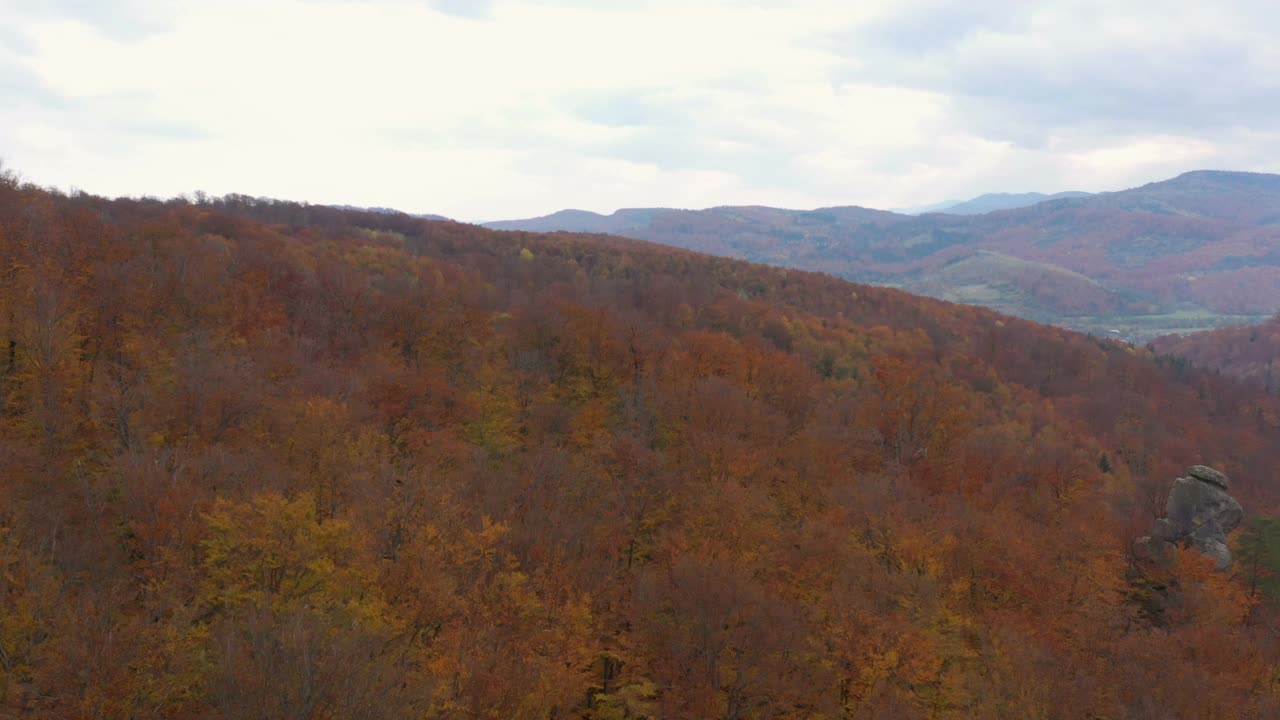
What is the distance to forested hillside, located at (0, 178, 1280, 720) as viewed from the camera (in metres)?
22.0

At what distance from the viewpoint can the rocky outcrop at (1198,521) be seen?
55.9 metres

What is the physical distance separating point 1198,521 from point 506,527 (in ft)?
188

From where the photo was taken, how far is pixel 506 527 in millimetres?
30031

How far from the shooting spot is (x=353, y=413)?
146ft

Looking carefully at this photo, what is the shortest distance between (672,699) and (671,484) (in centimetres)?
1495

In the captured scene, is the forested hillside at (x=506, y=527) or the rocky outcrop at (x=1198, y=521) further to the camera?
the rocky outcrop at (x=1198, y=521)

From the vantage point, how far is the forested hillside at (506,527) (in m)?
22.0

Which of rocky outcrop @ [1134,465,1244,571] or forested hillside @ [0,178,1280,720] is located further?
rocky outcrop @ [1134,465,1244,571]

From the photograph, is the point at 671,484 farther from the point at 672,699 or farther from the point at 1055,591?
the point at 1055,591

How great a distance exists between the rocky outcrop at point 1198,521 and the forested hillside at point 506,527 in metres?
2.25

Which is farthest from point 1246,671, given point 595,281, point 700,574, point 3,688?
point 595,281

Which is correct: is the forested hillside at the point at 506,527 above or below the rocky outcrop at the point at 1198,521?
above

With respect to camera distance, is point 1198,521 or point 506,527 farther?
point 1198,521

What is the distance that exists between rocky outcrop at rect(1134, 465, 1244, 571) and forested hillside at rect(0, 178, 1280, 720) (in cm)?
225
